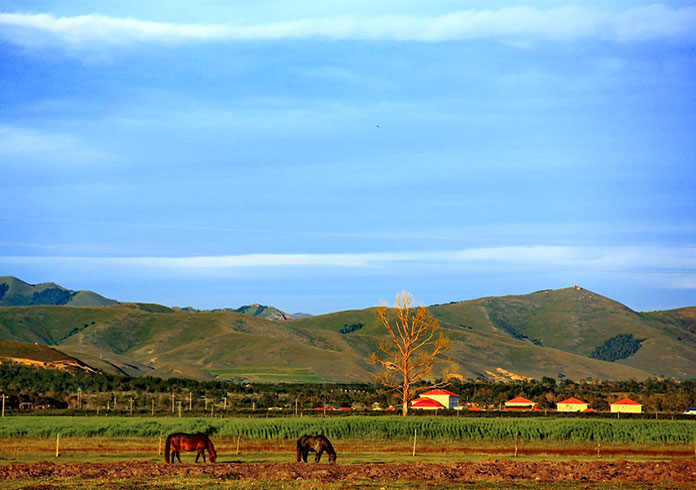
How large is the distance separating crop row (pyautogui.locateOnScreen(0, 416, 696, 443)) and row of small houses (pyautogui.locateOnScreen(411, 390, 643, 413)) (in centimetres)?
4653

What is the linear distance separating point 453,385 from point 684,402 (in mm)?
40893

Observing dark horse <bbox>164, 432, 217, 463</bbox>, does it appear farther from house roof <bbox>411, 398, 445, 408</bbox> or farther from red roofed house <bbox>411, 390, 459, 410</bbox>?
red roofed house <bbox>411, 390, 459, 410</bbox>

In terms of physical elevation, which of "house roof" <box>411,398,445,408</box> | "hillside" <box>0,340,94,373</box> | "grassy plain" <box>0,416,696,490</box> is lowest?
"grassy plain" <box>0,416,696,490</box>

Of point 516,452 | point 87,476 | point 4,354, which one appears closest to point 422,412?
point 516,452

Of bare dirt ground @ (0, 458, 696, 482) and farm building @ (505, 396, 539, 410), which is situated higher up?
farm building @ (505, 396, 539, 410)

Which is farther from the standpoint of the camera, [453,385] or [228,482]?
[453,385]

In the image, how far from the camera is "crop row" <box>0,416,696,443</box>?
194ft

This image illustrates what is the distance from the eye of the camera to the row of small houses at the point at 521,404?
116250 mm

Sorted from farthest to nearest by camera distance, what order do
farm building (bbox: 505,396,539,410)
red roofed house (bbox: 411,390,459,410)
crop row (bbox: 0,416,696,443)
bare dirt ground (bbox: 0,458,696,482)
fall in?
farm building (bbox: 505,396,539,410), red roofed house (bbox: 411,390,459,410), crop row (bbox: 0,416,696,443), bare dirt ground (bbox: 0,458,696,482)

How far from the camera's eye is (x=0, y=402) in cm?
9950

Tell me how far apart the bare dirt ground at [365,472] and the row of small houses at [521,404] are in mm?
72145

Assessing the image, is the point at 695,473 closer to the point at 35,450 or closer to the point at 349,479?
the point at 349,479

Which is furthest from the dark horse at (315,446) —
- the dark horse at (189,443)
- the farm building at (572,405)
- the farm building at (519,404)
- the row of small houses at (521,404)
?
the farm building at (519,404)

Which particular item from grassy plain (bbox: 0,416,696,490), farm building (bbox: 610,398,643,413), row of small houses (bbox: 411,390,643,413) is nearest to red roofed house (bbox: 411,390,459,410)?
row of small houses (bbox: 411,390,643,413)
